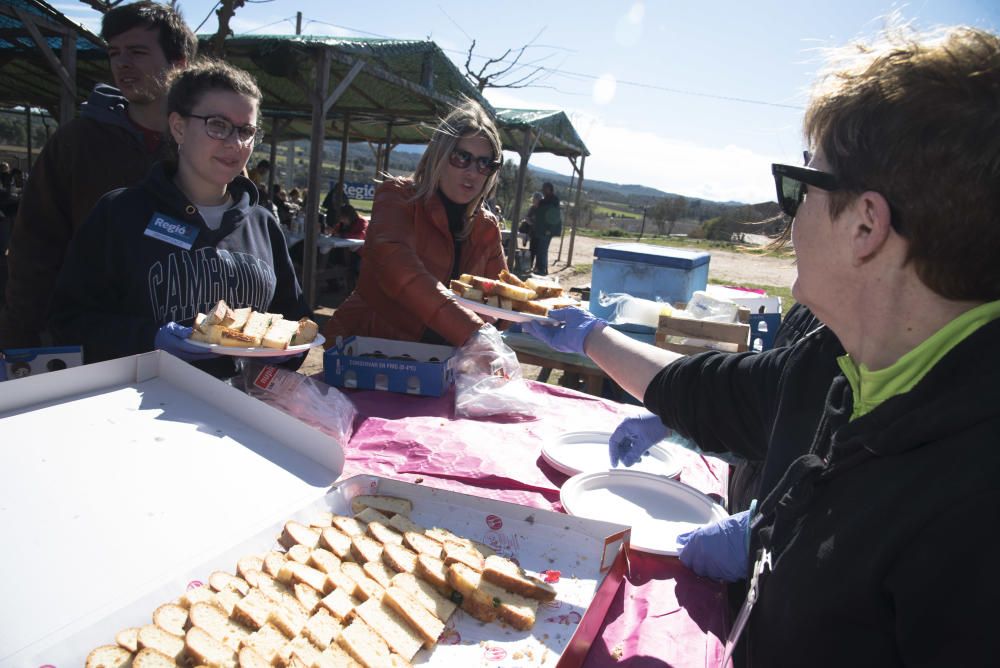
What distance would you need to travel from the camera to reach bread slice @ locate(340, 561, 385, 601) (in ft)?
4.37

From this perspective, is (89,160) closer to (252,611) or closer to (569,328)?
(569,328)

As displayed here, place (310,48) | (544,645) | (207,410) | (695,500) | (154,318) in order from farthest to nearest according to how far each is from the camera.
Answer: (310,48) < (154,318) < (695,500) < (207,410) < (544,645)

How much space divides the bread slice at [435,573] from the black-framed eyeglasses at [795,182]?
1147 mm

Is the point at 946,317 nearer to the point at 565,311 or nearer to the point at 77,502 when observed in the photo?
the point at 565,311

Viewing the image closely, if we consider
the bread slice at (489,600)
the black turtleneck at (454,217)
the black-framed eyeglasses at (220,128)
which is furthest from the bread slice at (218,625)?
the black turtleneck at (454,217)

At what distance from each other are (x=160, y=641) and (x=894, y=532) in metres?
1.26

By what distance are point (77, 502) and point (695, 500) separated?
65.5 inches

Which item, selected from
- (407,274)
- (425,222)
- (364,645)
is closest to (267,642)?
(364,645)

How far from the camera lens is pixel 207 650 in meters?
1.08

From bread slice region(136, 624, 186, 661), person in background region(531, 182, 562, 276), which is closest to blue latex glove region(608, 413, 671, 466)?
bread slice region(136, 624, 186, 661)

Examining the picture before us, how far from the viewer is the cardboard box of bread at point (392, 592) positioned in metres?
1.13

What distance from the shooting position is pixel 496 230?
3750 millimetres

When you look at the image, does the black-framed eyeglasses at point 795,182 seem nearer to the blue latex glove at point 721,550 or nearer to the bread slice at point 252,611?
the blue latex glove at point 721,550

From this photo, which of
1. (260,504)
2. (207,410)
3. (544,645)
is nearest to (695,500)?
(544,645)
